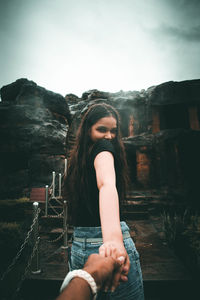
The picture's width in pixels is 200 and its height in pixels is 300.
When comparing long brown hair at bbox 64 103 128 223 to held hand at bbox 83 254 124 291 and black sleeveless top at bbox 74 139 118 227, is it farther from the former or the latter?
held hand at bbox 83 254 124 291

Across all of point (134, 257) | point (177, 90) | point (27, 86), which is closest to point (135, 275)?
point (134, 257)

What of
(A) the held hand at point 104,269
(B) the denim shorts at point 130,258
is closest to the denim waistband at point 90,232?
(B) the denim shorts at point 130,258

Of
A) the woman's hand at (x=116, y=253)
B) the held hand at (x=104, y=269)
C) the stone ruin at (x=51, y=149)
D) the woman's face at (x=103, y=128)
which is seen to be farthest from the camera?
the stone ruin at (x=51, y=149)

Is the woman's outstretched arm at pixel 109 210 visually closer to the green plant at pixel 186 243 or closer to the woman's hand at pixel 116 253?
the woman's hand at pixel 116 253

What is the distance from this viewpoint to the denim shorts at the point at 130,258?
90cm

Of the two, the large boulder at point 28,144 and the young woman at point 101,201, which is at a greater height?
the large boulder at point 28,144

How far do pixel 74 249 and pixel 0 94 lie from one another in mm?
17705

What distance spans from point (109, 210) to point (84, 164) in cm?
39

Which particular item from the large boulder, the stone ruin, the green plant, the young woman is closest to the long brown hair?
the young woman

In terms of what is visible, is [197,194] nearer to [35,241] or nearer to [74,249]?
[35,241]

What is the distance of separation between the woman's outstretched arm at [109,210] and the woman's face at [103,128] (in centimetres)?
25

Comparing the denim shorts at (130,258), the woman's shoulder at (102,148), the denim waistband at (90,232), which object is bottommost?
the denim shorts at (130,258)

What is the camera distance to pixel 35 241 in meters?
3.38

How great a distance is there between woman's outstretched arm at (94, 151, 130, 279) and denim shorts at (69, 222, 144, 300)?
0.28m
